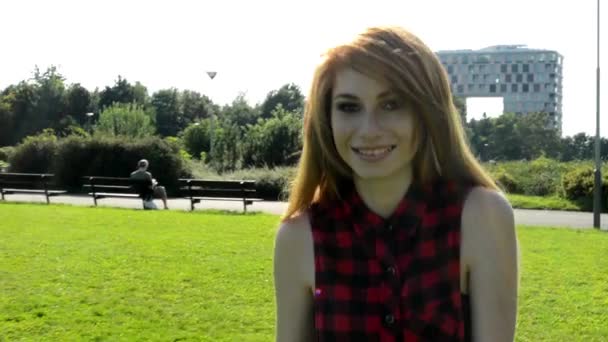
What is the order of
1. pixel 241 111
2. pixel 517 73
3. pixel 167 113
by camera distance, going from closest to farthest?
pixel 241 111, pixel 167 113, pixel 517 73

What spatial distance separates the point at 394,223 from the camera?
6.47 ft

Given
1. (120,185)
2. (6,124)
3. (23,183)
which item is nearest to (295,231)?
(120,185)

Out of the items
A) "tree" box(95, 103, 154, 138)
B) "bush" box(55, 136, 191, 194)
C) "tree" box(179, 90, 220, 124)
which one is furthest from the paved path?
"tree" box(179, 90, 220, 124)

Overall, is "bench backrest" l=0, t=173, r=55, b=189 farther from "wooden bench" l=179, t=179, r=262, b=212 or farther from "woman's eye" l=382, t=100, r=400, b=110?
"woman's eye" l=382, t=100, r=400, b=110

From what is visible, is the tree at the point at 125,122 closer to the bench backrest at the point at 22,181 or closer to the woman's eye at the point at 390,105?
the bench backrest at the point at 22,181

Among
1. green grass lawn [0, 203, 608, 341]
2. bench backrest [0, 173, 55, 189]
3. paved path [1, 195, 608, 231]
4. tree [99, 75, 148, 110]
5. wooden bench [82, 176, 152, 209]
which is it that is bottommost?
paved path [1, 195, 608, 231]

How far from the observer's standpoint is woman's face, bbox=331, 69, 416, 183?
1.97 m

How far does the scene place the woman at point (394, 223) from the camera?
1.90 metres

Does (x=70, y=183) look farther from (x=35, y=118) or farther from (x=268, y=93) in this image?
(x=268, y=93)

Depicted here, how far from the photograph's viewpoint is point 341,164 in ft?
6.92

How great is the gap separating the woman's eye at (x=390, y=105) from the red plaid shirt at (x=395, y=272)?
191mm

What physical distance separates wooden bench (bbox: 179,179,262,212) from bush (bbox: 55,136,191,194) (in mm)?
9701

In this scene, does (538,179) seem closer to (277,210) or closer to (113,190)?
(277,210)

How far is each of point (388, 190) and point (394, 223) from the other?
9cm
